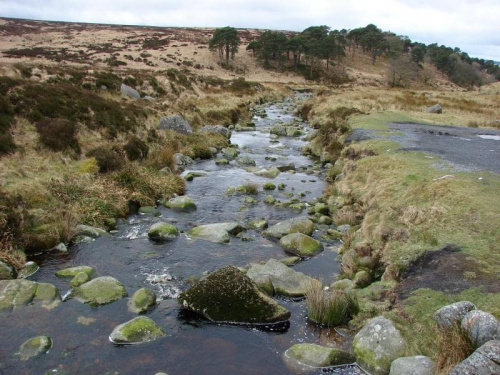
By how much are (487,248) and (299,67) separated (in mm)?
95946

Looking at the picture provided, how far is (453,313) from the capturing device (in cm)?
696

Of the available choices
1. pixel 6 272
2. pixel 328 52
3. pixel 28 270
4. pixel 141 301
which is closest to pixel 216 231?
pixel 141 301

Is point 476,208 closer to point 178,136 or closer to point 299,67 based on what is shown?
point 178,136

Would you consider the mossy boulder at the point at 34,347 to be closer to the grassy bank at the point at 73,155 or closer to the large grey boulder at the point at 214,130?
the grassy bank at the point at 73,155

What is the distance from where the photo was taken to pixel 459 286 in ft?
26.6

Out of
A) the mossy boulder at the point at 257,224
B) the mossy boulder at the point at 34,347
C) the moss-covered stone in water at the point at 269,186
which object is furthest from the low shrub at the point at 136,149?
the mossy boulder at the point at 34,347

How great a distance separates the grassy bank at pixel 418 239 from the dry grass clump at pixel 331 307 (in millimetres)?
289

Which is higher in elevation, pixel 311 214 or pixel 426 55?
pixel 426 55

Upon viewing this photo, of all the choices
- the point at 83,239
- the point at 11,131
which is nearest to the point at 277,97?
the point at 11,131

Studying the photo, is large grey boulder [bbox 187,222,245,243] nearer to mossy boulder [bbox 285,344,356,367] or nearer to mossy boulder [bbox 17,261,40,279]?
mossy boulder [bbox 17,261,40,279]

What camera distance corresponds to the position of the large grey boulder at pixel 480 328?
6.06 metres

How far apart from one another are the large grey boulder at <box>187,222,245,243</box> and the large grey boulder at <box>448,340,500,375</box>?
850 centimetres

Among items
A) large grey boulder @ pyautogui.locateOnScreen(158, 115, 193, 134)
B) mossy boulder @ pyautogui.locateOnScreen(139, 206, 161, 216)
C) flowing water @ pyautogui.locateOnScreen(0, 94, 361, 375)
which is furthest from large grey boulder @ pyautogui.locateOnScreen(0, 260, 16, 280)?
large grey boulder @ pyautogui.locateOnScreen(158, 115, 193, 134)

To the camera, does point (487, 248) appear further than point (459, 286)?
Yes
